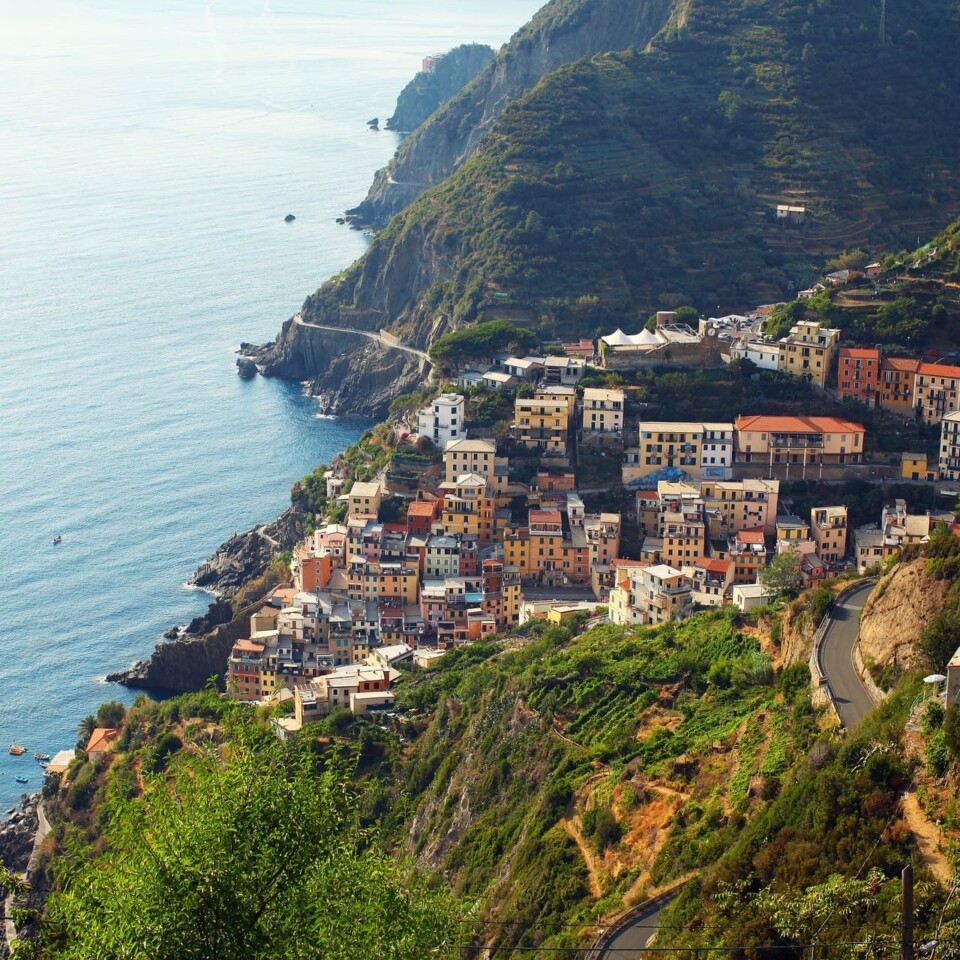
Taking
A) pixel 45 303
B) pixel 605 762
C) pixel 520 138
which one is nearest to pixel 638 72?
pixel 520 138

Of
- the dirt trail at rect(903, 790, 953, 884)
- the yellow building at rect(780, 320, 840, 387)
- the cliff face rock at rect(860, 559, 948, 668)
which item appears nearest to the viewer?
the dirt trail at rect(903, 790, 953, 884)

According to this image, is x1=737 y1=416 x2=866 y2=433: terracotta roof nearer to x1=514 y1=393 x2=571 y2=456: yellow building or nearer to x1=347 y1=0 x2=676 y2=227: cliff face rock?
x1=514 y1=393 x2=571 y2=456: yellow building

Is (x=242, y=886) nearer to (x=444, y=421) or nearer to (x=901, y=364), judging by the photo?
(x=444, y=421)

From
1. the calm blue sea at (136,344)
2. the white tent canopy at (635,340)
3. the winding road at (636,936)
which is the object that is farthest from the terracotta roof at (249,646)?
the winding road at (636,936)

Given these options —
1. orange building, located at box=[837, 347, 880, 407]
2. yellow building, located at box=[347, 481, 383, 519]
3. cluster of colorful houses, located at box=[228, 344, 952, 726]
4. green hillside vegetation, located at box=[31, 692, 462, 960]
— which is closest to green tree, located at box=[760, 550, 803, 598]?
cluster of colorful houses, located at box=[228, 344, 952, 726]

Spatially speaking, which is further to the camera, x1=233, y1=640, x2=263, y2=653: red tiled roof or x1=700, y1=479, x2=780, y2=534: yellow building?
x1=700, y1=479, x2=780, y2=534: yellow building

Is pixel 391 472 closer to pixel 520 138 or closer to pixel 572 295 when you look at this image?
pixel 572 295

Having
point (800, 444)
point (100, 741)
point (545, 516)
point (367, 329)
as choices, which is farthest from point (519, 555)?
point (367, 329)
